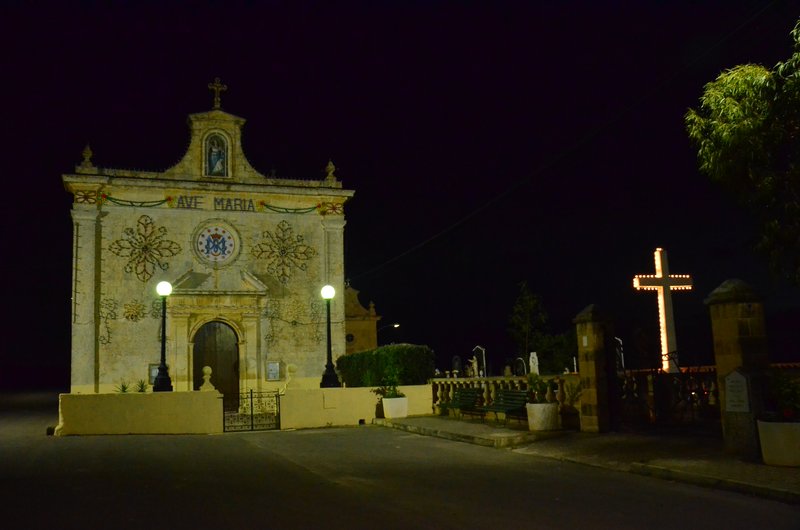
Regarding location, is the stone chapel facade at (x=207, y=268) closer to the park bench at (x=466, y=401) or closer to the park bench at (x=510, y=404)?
the park bench at (x=466, y=401)

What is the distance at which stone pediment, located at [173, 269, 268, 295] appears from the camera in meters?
26.1

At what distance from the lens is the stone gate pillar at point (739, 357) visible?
34.2 ft

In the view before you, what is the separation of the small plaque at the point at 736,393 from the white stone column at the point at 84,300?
66.6 ft

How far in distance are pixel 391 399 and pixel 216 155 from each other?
12760 mm

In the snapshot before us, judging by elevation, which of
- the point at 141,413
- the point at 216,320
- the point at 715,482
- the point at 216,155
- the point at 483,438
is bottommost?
the point at 715,482

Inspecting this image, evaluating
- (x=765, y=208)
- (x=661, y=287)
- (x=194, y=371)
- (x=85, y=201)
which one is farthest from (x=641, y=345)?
Answer: (x=85, y=201)

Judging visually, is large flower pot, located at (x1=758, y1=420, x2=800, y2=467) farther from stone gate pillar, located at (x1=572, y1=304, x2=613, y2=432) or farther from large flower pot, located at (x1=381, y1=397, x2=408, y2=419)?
large flower pot, located at (x1=381, y1=397, x2=408, y2=419)

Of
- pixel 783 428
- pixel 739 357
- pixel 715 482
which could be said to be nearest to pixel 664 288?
pixel 739 357

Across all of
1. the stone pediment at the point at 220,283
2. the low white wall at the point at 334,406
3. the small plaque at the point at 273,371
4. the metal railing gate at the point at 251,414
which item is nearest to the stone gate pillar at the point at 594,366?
the low white wall at the point at 334,406

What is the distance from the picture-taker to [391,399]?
19984mm

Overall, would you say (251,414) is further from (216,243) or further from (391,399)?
(216,243)

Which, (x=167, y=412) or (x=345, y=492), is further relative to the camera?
(x=167, y=412)

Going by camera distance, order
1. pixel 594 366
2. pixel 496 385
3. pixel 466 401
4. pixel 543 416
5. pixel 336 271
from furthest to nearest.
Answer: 1. pixel 336 271
2. pixel 466 401
3. pixel 496 385
4. pixel 543 416
5. pixel 594 366

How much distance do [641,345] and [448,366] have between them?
50223 millimetres
